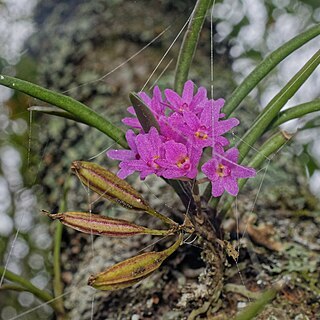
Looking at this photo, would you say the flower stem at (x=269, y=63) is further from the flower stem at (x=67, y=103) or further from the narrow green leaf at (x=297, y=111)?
the flower stem at (x=67, y=103)

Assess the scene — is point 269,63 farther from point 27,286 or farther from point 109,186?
point 27,286

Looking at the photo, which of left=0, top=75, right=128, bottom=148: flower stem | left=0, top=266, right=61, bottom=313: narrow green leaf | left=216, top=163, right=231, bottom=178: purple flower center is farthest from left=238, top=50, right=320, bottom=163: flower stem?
left=0, top=266, right=61, bottom=313: narrow green leaf

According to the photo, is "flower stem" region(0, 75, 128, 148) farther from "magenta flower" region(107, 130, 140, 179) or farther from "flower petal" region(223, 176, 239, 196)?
"flower petal" region(223, 176, 239, 196)

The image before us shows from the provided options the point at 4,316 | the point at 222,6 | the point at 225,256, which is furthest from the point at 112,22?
the point at 4,316

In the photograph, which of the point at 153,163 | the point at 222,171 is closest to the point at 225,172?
the point at 222,171

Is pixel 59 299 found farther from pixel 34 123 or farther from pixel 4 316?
pixel 4 316

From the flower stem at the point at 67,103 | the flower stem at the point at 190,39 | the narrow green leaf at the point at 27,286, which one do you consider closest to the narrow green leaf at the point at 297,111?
the flower stem at the point at 190,39
